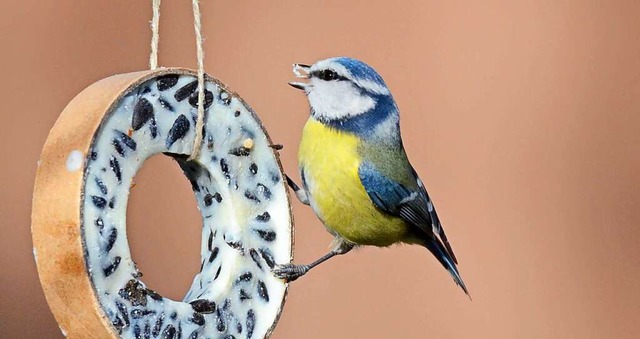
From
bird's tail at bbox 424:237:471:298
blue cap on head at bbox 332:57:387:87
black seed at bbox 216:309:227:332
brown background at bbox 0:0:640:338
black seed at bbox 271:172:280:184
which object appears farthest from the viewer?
brown background at bbox 0:0:640:338

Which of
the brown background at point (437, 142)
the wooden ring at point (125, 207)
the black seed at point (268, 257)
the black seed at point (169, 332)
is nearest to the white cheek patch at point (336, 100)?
the wooden ring at point (125, 207)

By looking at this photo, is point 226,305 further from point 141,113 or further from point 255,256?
point 141,113

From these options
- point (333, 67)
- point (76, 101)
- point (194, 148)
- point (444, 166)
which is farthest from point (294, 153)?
point (76, 101)

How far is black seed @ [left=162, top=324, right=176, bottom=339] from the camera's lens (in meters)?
1.34

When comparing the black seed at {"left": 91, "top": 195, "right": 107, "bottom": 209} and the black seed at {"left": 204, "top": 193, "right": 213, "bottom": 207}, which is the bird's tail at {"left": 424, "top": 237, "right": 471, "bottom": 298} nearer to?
the black seed at {"left": 204, "top": 193, "right": 213, "bottom": 207}

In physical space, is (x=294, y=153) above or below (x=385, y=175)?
below

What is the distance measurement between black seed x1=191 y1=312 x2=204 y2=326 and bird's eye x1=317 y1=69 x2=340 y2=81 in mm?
478

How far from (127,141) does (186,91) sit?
135mm

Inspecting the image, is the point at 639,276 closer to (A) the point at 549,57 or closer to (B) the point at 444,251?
(A) the point at 549,57

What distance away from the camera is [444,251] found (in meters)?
1.90

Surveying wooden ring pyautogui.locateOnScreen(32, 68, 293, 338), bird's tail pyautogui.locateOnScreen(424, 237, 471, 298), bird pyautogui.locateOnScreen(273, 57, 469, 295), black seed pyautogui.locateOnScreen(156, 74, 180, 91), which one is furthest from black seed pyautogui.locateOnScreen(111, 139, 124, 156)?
bird's tail pyautogui.locateOnScreen(424, 237, 471, 298)

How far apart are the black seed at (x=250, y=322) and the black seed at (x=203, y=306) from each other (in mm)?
60

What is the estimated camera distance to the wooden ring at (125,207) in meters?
1.22

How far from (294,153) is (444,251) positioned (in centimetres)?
66
